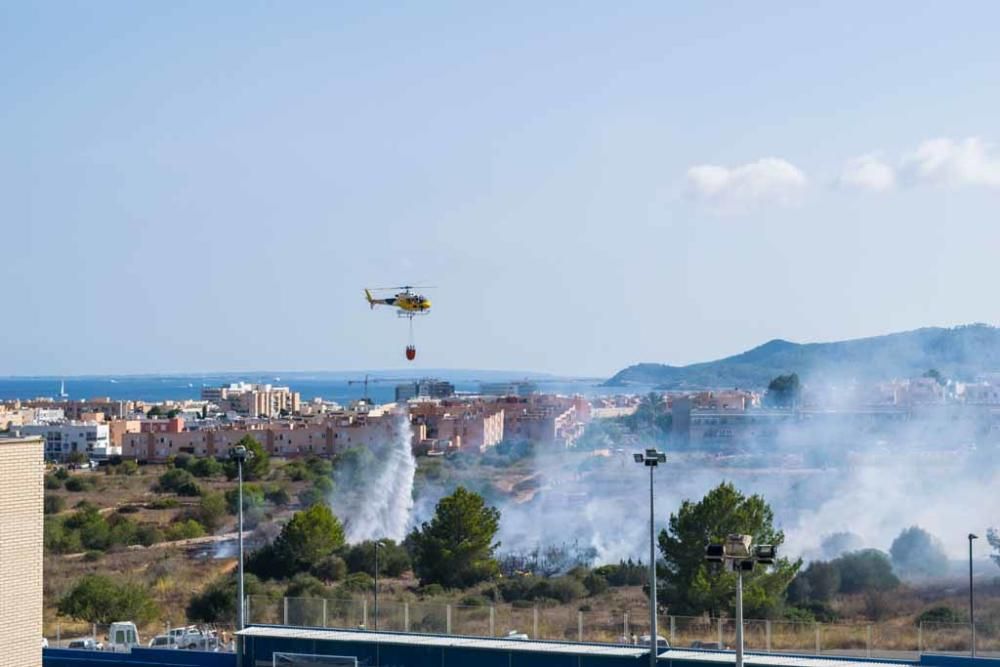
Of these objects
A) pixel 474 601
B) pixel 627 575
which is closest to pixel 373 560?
pixel 474 601

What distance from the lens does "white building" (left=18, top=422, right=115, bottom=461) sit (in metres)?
117

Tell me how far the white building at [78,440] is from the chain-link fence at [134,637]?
259 ft

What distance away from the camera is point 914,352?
162125 mm

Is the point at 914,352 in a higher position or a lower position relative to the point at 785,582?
higher

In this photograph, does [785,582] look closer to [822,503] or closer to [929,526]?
[929,526]

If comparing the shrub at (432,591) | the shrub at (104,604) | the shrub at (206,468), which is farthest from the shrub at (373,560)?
the shrub at (206,468)

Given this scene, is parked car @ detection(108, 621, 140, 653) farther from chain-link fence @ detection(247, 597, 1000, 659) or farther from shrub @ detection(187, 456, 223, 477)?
shrub @ detection(187, 456, 223, 477)

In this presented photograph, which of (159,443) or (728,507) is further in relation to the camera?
(159,443)

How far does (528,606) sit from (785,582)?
7.67 meters

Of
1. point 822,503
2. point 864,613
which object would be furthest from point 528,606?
point 822,503

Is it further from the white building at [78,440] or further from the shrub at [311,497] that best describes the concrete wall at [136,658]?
the white building at [78,440]

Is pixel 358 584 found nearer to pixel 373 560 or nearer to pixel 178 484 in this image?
pixel 373 560

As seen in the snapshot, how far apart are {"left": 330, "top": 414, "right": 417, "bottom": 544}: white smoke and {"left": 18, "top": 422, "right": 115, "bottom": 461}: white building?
33599 mm

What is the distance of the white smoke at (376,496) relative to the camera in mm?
69312
